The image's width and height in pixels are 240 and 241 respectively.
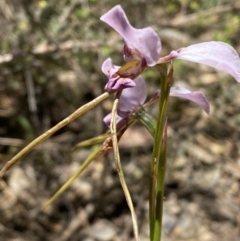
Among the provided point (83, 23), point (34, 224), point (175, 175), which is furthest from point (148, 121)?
point (175, 175)

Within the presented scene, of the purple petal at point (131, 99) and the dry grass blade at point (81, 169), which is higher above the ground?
the purple petal at point (131, 99)

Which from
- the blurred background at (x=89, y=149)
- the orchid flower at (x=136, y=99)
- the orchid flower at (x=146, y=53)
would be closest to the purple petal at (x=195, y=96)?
the orchid flower at (x=136, y=99)

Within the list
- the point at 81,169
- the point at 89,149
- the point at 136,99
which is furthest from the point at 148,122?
the point at 89,149

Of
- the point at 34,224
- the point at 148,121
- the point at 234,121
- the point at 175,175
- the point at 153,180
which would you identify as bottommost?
the point at 153,180

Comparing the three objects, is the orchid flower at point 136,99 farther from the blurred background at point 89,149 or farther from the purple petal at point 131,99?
the blurred background at point 89,149

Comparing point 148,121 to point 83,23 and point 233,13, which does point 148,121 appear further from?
point 233,13

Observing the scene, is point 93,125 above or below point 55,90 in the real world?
below
